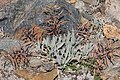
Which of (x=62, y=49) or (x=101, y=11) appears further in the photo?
(x=101, y=11)

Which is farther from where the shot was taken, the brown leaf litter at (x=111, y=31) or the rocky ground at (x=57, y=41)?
the brown leaf litter at (x=111, y=31)

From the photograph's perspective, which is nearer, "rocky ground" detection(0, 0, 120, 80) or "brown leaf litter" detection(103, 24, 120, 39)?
"rocky ground" detection(0, 0, 120, 80)

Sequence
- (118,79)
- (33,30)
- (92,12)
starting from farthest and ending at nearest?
(92,12), (33,30), (118,79)

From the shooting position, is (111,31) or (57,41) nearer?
(57,41)

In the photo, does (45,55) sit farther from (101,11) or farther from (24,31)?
(101,11)

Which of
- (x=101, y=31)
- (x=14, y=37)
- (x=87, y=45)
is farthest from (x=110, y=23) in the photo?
(x=14, y=37)

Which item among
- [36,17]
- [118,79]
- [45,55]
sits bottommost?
[118,79]

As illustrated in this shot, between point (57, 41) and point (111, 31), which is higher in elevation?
point (57, 41)

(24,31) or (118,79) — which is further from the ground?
(24,31)
